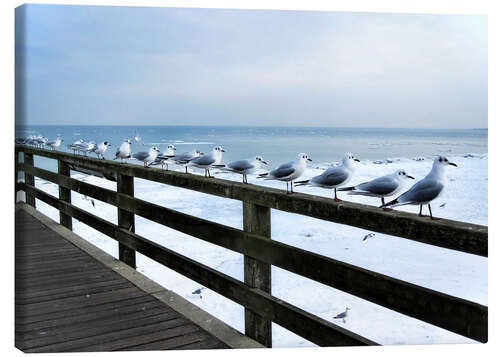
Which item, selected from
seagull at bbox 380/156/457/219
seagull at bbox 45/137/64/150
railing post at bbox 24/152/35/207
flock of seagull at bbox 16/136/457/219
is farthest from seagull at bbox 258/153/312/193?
railing post at bbox 24/152/35/207

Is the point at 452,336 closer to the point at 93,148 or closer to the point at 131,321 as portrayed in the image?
the point at 131,321

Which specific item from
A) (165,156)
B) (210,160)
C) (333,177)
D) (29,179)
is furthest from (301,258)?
(29,179)

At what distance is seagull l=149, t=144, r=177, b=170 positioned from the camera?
3.17 meters

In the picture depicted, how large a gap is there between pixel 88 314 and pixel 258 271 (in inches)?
35.8

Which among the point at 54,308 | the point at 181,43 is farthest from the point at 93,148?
the point at 54,308

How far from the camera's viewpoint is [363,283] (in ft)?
6.34

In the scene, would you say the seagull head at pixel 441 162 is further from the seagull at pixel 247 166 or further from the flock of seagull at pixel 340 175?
the seagull at pixel 247 166

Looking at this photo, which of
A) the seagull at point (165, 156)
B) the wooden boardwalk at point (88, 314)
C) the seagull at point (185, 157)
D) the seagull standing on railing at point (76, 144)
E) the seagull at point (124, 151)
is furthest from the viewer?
the seagull standing on railing at point (76, 144)

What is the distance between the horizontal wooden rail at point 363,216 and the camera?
5.62ft

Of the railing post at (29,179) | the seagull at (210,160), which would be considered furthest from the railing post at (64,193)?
the seagull at (210,160)

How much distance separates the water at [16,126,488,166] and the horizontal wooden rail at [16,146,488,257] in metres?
0.88

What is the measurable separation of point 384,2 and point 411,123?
102 cm

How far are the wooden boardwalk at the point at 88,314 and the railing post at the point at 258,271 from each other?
186mm

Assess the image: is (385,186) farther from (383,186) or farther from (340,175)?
(340,175)
